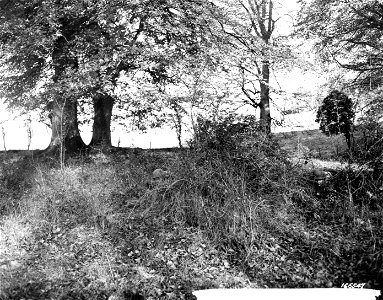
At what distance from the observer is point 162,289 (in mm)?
5500

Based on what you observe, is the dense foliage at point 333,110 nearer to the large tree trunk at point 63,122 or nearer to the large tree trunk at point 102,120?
the large tree trunk at point 102,120

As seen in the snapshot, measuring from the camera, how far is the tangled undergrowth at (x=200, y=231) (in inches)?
224

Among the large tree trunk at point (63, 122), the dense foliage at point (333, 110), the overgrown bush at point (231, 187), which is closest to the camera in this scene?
the overgrown bush at point (231, 187)

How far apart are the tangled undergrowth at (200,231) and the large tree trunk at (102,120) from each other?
5004 millimetres

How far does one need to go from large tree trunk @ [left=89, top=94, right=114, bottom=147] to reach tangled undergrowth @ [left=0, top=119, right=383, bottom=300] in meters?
5.00

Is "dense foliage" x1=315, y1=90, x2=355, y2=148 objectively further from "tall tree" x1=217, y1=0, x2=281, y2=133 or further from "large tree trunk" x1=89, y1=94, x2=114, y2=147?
"large tree trunk" x1=89, y1=94, x2=114, y2=147

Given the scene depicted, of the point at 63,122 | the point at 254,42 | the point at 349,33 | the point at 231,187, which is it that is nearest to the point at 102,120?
the point at 63,122

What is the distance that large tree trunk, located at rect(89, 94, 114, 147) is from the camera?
44.3ft

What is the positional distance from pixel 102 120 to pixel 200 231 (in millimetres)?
8152

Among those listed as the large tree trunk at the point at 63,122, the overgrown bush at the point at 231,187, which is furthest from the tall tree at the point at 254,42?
the large tree trunk at the point at 63,122

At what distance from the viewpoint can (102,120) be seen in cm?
1358

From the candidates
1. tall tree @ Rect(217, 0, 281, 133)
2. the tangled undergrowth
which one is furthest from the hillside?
tall tree @ Rect(217, 0, 281, 133)

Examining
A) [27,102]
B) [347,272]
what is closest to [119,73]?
[27,102]

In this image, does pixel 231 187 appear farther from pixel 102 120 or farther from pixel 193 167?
pixel 102 120
